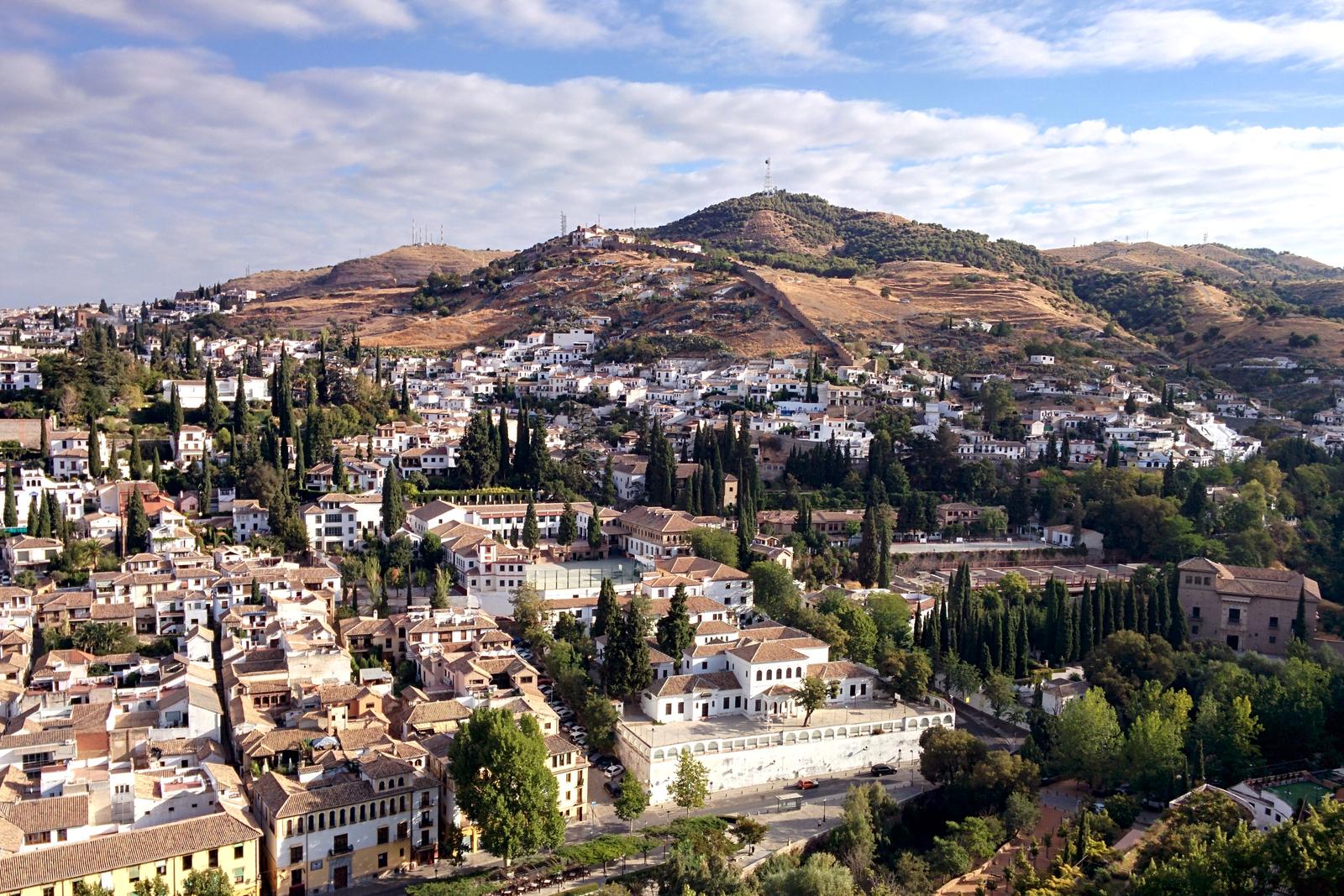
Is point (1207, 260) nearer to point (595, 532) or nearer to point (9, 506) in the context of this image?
point (595, 532)

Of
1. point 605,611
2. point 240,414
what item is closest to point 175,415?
point 240,414

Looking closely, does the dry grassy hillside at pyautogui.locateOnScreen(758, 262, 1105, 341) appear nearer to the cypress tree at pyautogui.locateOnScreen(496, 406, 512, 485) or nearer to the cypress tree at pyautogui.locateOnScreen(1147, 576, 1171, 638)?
the cypress tree at pyautogui.locateOnScreen(496, 406, 512, 485)

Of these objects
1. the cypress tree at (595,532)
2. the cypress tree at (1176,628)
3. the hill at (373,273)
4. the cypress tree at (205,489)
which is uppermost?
the hill at (373,273)

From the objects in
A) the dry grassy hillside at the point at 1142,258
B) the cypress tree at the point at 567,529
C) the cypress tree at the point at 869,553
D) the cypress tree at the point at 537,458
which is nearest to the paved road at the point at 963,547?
the cypress tree at the point at 869,553

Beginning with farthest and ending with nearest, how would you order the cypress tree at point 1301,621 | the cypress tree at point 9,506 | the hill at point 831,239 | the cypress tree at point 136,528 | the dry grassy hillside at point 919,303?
the hill at point 831,239 < the dry grassy hillside at point 919,303 < the cypress tree at point 9,506 < the cypress tree at point 136,528 < the cypress tree at point 1301,621

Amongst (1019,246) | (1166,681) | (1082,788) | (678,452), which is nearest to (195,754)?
(1082,788)

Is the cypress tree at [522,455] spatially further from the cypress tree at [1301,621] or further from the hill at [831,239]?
the hill at [831,239]
